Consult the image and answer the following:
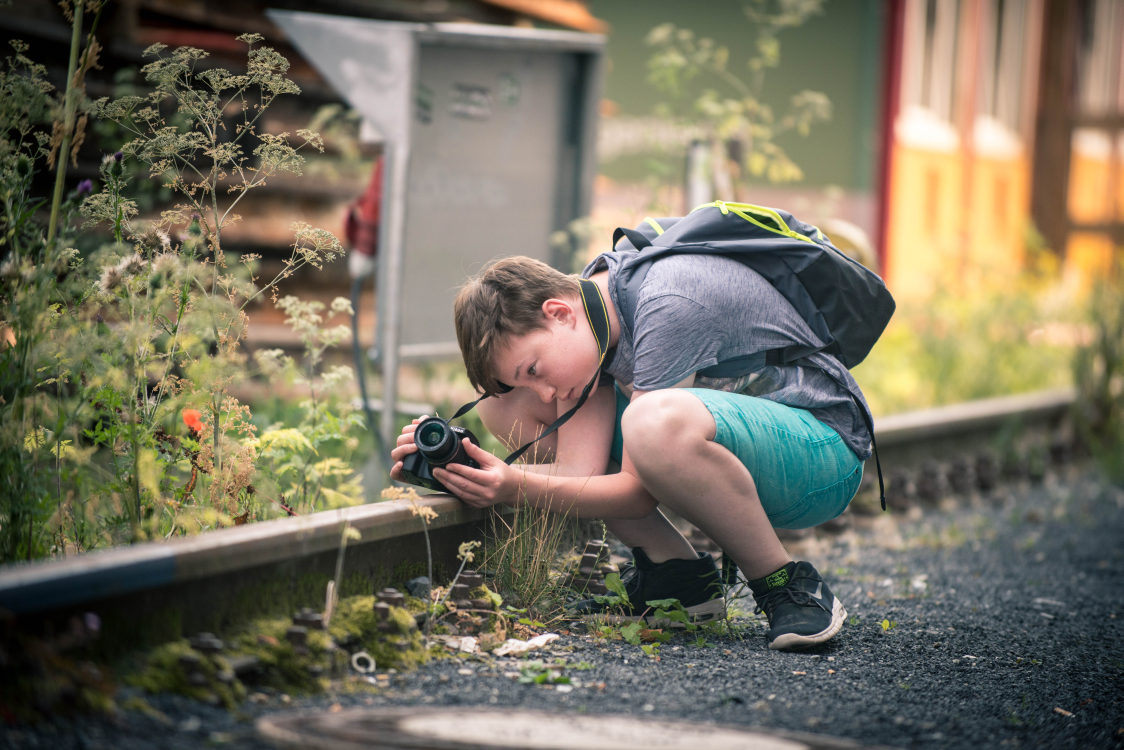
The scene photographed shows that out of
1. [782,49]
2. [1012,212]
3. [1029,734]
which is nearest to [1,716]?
[1029,734]

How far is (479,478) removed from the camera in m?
2.77

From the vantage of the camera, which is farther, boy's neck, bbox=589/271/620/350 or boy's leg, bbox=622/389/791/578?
boy's neck, bbox=589/271/620/350

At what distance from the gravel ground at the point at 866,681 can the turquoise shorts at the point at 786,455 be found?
1.18 feet

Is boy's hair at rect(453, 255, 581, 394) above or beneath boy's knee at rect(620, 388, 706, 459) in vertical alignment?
above

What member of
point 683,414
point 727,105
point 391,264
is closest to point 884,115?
point 727,105

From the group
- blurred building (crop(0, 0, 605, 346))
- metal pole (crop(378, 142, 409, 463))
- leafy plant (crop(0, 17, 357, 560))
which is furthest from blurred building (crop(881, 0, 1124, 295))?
leafy plant (crop(0, 17, 357, 560))

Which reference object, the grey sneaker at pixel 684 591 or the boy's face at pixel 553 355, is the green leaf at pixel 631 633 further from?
the boy's face at pixel 553 355

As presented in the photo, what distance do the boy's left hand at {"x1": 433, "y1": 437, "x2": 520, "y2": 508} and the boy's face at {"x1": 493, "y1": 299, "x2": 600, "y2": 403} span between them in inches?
7.5

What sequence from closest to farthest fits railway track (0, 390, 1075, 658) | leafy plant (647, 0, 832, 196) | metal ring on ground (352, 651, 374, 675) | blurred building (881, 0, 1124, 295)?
1. railway track (0, 390, 1075, 658)
2. metal ring on ground (352, 651, 374, 675)
3. leafy plant (647, 0, 832, 196)
4. blurred building (881, 0, 1124, 295)

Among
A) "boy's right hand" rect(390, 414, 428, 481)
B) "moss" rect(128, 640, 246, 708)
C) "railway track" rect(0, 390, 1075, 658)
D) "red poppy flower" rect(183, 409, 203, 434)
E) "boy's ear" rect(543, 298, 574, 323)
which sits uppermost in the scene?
"boy's ear" rect(543, 298, 574, 323)

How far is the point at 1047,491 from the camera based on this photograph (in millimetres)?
6148

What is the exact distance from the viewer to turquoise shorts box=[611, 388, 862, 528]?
2752mm

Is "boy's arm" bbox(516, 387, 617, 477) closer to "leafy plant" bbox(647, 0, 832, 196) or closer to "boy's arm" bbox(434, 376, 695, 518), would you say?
"boy's arm" bbox(434, 376, 695, 518)

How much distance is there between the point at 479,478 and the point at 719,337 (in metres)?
0.67
